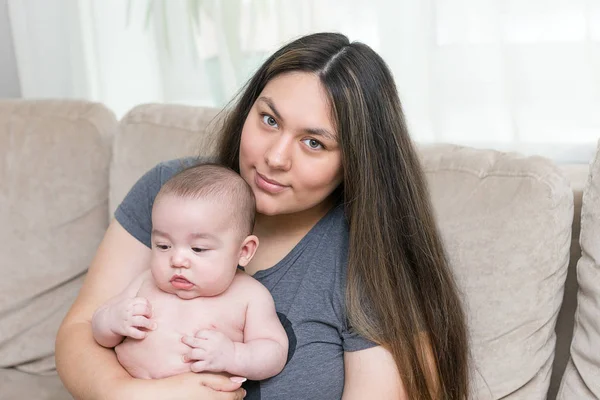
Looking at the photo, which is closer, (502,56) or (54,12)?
(502,56)

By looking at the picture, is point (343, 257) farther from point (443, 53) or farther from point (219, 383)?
point (443, 53)

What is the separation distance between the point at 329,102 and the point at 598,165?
20.8 inches

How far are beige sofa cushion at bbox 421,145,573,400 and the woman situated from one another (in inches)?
1.8

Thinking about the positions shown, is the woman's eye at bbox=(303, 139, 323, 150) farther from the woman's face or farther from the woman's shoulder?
the woman's shoulder

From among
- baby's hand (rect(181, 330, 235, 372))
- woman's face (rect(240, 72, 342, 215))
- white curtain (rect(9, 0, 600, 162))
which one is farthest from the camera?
white curtain (rect(9, 0, 600, 162))

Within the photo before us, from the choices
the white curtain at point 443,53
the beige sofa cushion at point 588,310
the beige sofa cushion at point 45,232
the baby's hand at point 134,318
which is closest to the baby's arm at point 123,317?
the baby's hand at point 134,318

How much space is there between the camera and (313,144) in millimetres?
1575

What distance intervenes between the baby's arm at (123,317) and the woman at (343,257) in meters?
0.04

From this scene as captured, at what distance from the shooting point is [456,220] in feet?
5.60

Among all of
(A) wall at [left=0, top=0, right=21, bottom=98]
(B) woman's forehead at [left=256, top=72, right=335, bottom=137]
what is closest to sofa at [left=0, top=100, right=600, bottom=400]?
(B) woman's forehead at [left=256, top=72, right=335, bottom=137]

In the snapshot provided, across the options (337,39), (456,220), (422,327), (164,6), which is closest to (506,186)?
(456,220)

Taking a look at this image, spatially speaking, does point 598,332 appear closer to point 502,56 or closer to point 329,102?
point 329,102

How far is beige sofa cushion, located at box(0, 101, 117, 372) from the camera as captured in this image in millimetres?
2203

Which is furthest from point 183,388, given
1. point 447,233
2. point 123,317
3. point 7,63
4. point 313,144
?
point 7,63
